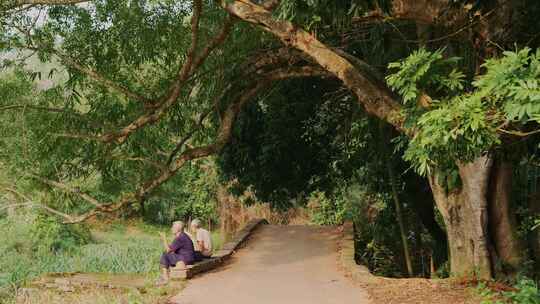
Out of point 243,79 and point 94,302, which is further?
point 243,79

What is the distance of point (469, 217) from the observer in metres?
10.0

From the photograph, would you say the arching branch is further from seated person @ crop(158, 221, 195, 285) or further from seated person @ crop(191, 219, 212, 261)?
seated person @ crop(191, 219, 212, 261)

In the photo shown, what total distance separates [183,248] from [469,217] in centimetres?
438

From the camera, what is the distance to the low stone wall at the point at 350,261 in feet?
35.1

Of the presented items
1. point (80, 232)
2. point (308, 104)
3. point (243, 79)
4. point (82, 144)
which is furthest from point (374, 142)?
point (80, 232)

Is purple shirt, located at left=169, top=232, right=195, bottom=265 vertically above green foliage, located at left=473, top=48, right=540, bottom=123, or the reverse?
green foliage, located at left=473, top=48, right=540, bottom=123

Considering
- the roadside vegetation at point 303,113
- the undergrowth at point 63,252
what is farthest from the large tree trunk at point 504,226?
the undergrowth at point 63,252

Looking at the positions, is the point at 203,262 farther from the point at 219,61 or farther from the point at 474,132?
the point at 474,132

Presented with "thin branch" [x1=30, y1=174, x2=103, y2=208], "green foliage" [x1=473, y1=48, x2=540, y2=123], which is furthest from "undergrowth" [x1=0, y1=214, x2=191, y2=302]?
"green foliage" [x1=473, y1=48, x2=540, y2=123]

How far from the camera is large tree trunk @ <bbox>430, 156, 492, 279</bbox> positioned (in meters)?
9.83

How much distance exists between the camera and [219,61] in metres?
13.2

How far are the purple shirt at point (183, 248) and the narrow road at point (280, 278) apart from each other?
1.16 feet

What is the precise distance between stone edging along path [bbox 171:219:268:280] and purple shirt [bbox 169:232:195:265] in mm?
135

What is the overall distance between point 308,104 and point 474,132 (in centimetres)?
992
